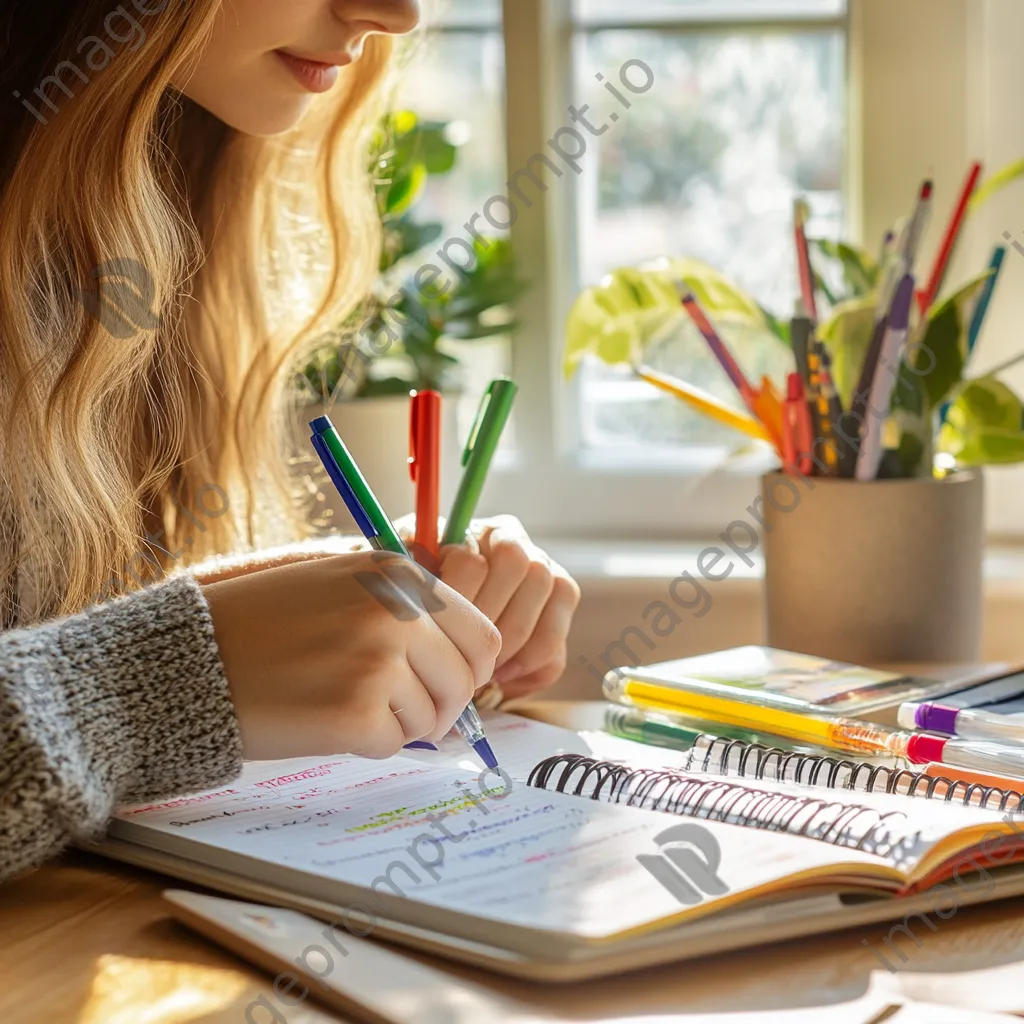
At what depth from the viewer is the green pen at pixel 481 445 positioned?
66 centimetres

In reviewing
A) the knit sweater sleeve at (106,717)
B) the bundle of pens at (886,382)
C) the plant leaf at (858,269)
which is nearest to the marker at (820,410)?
the bundle of pens at (886,382)

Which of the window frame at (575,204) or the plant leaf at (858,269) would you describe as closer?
the plant leaf at (858,269)

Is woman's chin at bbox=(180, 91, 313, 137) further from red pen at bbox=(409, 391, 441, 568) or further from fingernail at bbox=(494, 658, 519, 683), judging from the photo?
fingernail at bbox=(494, 658, 519, 683)

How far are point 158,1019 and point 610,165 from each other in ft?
3.20

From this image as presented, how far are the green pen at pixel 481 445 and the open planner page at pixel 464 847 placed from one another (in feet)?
0.56

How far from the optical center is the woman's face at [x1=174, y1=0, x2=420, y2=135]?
72 centimetres

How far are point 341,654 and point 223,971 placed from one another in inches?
5.4

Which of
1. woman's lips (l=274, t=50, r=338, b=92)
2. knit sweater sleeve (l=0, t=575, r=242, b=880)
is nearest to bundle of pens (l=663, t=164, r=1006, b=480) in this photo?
woman's lips (l=274, t=50, r=338, b=92)

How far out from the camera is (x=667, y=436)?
1225 millimetres

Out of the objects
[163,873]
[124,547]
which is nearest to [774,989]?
[163,873]

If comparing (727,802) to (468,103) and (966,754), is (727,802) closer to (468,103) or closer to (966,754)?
(966,754)

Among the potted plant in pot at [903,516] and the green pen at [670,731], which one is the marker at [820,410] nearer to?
the potted plant in pot at [903,516]

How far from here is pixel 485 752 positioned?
0.55 meters

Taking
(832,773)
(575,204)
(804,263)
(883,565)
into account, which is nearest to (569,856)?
(832,773)
